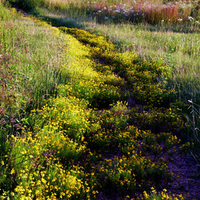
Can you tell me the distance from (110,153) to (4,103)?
2.13 meters

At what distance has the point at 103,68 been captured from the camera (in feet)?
24.3

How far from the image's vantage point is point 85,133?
159 inches

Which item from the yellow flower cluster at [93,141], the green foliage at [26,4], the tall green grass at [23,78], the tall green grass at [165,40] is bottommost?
the yellow flower cluster at [93,141]

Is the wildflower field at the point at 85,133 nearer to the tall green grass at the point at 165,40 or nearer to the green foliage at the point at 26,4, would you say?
the tall green grass at the point at 165,40

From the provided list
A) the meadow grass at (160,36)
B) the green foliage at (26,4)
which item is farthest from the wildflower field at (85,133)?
the green foliage at (26,4)

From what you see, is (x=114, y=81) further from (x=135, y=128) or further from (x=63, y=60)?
(x=135, y=128)

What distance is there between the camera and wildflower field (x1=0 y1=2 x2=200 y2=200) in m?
2.56

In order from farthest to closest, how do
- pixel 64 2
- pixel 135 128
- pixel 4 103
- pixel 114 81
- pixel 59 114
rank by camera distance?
1. pixel 64 2
2. pixel 114 81
3. pixel 135 128
4. pixel 59 114
5. pixel 4 103

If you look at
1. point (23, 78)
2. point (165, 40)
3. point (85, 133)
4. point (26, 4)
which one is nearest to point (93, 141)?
point (85, 133)

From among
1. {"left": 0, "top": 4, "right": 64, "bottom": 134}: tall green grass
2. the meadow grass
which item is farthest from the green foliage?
{"left": 0, "top": 4, "right": 64, "bottom": 134}: tall green grass

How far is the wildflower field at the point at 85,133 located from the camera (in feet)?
8.41

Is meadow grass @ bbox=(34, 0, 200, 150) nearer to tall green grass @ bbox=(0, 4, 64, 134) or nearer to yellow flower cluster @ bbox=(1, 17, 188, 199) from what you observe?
yellow flower cluster @ bbox=(1, 17, 188, 199)

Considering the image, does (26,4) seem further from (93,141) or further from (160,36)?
(93,141)

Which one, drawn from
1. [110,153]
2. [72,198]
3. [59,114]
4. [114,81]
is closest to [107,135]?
[110,153]
